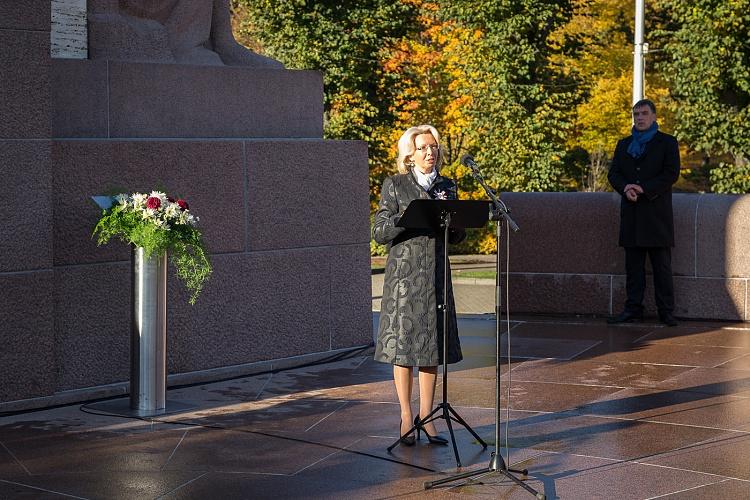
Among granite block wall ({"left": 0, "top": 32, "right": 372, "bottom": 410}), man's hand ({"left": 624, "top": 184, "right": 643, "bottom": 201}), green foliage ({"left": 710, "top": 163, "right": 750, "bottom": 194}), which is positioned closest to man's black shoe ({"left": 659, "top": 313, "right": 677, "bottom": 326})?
man's hand ({"left": 624, "top": 184, "right": 643, "bottom": 201})

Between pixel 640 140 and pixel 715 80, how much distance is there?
1675 centimetres

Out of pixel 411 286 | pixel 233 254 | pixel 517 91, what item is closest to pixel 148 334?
pixel 233 254

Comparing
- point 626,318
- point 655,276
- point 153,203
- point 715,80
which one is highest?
point 715,80

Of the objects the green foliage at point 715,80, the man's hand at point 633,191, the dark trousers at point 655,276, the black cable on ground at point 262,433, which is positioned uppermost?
the green foliage at point 715,80

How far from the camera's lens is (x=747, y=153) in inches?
1123

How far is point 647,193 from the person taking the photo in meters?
12.4

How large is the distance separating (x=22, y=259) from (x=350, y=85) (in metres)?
22.2

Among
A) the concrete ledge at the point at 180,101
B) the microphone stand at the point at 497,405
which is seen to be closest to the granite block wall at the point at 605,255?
the concrete ledge at the point at 180,101

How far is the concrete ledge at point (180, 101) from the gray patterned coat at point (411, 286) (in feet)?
9.40

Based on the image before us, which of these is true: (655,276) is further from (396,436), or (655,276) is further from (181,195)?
(396,436)

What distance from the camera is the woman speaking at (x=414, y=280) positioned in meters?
7.68

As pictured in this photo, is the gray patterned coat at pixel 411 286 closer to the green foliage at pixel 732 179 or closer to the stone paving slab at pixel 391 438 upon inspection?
the stone paving slab at pixel 391 438

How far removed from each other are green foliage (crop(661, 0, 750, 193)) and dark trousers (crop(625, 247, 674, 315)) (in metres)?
16.1

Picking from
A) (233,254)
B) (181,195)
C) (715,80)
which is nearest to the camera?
(181,195)
